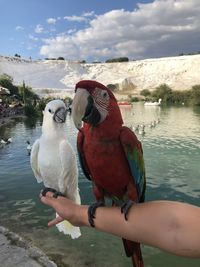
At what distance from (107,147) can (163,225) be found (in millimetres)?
1043

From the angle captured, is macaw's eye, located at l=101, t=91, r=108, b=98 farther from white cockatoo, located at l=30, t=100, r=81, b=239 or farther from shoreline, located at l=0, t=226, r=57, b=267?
shoreline, located at l=0, t=226, r=57, b=267

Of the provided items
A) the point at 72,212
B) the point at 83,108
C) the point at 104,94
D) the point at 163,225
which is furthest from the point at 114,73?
the point at 163,225

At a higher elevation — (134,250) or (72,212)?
(72,212)

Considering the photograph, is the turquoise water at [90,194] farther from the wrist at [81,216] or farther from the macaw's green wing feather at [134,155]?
the wrist at [81,216]

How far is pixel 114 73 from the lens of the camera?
75.5 metres

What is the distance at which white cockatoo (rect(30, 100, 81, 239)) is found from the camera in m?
2.58

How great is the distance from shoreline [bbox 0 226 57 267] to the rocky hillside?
5906cm

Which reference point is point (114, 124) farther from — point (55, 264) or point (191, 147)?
point (191, 147)

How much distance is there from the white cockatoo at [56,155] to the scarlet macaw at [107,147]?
5.0 inches

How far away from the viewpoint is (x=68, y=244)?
255 inches

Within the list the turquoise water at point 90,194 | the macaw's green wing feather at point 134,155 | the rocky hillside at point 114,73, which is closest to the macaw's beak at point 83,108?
the macaw's green wing feather at point 134,155

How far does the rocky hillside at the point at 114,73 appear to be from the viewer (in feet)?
225

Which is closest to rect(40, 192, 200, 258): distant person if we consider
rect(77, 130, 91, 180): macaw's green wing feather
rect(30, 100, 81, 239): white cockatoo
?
rect(77, 130, 91, 180): macaw's green wing feather

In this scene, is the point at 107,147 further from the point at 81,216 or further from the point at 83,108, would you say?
the point at 81,216
